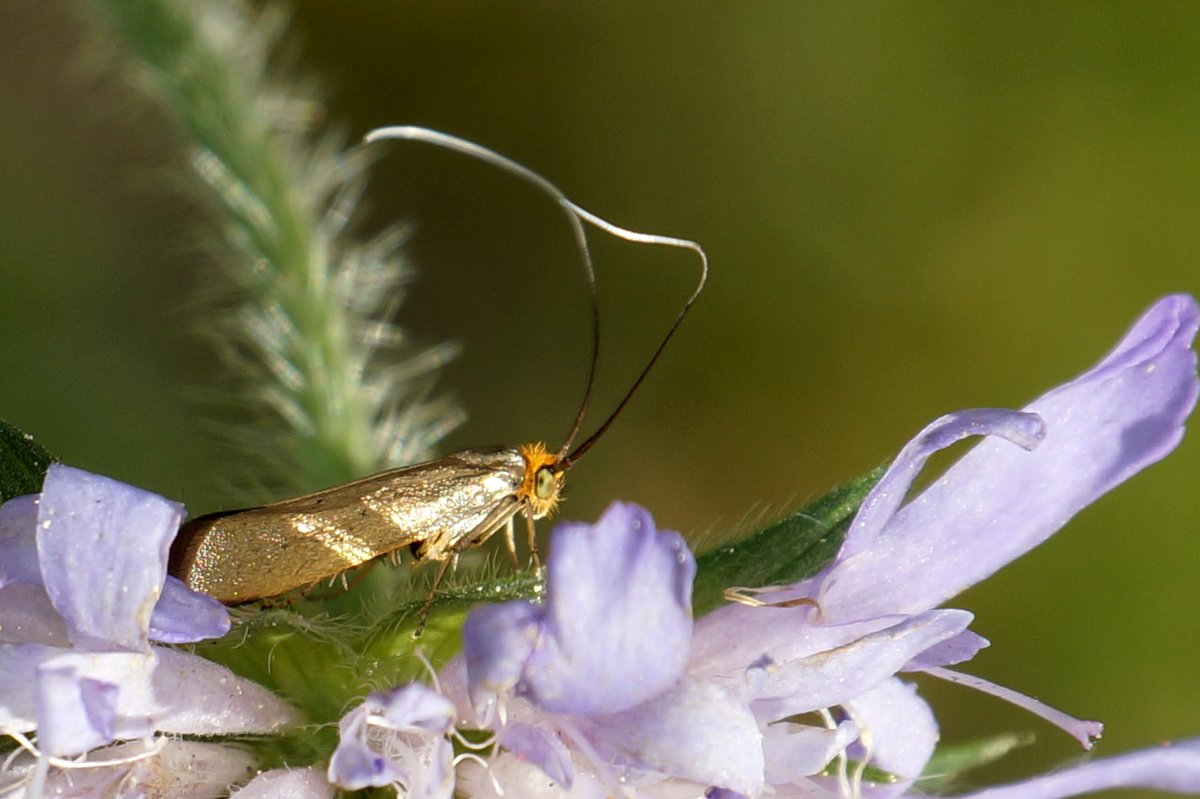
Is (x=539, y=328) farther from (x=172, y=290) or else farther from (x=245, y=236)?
(x=245, y=236)

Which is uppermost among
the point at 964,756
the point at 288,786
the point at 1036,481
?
the point at 1036,481

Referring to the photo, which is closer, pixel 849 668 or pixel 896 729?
pixel 849 668

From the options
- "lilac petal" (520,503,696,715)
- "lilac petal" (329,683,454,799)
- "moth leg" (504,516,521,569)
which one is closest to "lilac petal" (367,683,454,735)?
"lilac petal" (329,683,454,799)

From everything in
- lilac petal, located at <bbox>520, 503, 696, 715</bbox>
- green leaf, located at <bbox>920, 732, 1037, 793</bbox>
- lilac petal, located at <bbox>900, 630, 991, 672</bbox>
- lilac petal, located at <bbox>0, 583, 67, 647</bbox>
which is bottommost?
green leaf, located at <bbox>920, 732, 1037, 793</bbox>

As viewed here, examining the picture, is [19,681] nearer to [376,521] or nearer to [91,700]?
[91,700]

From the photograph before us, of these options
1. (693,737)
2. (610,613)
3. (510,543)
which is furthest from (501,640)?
(510,543)

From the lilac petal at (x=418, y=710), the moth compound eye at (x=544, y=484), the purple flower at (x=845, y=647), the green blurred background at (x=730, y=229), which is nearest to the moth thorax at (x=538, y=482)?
the moth compound eye at (x=544, y=484)

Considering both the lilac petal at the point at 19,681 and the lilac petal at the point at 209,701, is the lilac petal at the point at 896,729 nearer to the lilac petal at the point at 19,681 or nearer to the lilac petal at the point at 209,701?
the lilac petal at the point at 209,701

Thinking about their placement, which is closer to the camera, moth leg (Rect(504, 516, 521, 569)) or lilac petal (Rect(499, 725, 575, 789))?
lilac petal (Rect(499, 725, 575, 789))

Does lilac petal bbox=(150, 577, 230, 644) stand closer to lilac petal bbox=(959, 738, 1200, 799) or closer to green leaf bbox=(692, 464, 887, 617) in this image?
green leaf bbox=(692, 464, 887, 617)
